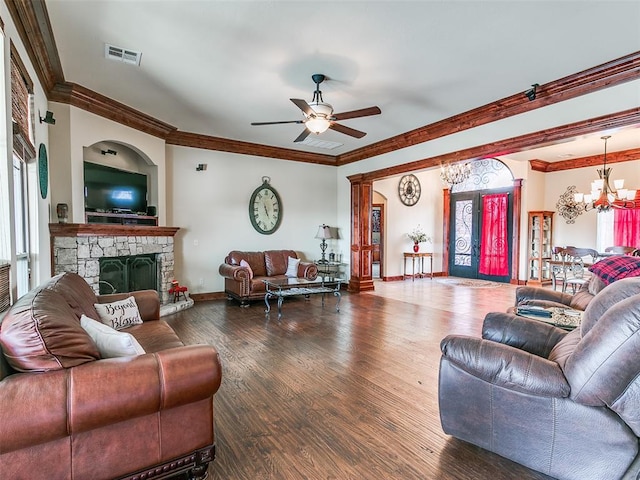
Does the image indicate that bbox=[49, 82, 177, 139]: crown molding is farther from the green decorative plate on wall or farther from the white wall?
the green decorative plate on wall

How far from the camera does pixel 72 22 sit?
2.90 meters

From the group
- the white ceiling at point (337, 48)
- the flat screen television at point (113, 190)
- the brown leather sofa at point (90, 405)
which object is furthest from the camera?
the flat screen television at point (113, 190)

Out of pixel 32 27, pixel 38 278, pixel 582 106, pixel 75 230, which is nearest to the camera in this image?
pixel 32 27

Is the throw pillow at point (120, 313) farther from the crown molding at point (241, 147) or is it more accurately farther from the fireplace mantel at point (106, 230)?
the crown molding at point (241, 147)

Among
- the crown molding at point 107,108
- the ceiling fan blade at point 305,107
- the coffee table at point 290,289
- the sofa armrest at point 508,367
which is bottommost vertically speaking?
the coffee table at point 290,289

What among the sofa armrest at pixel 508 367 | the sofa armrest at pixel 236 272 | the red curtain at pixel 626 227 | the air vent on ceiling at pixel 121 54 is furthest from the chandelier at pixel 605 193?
the air vent on ceiling at pixel 121 54

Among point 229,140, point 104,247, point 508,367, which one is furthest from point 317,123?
point 104,247

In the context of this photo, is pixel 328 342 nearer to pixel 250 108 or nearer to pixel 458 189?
pixel 250 108

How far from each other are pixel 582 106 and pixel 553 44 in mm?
1087

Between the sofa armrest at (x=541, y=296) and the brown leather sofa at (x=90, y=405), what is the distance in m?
3.21

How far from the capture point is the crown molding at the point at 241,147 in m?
6.08

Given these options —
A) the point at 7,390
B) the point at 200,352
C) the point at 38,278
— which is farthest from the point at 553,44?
the point at 38,278

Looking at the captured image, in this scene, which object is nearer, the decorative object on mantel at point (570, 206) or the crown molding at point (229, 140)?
the crown molding at point (229, 140)

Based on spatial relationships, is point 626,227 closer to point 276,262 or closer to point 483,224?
point 483,224
